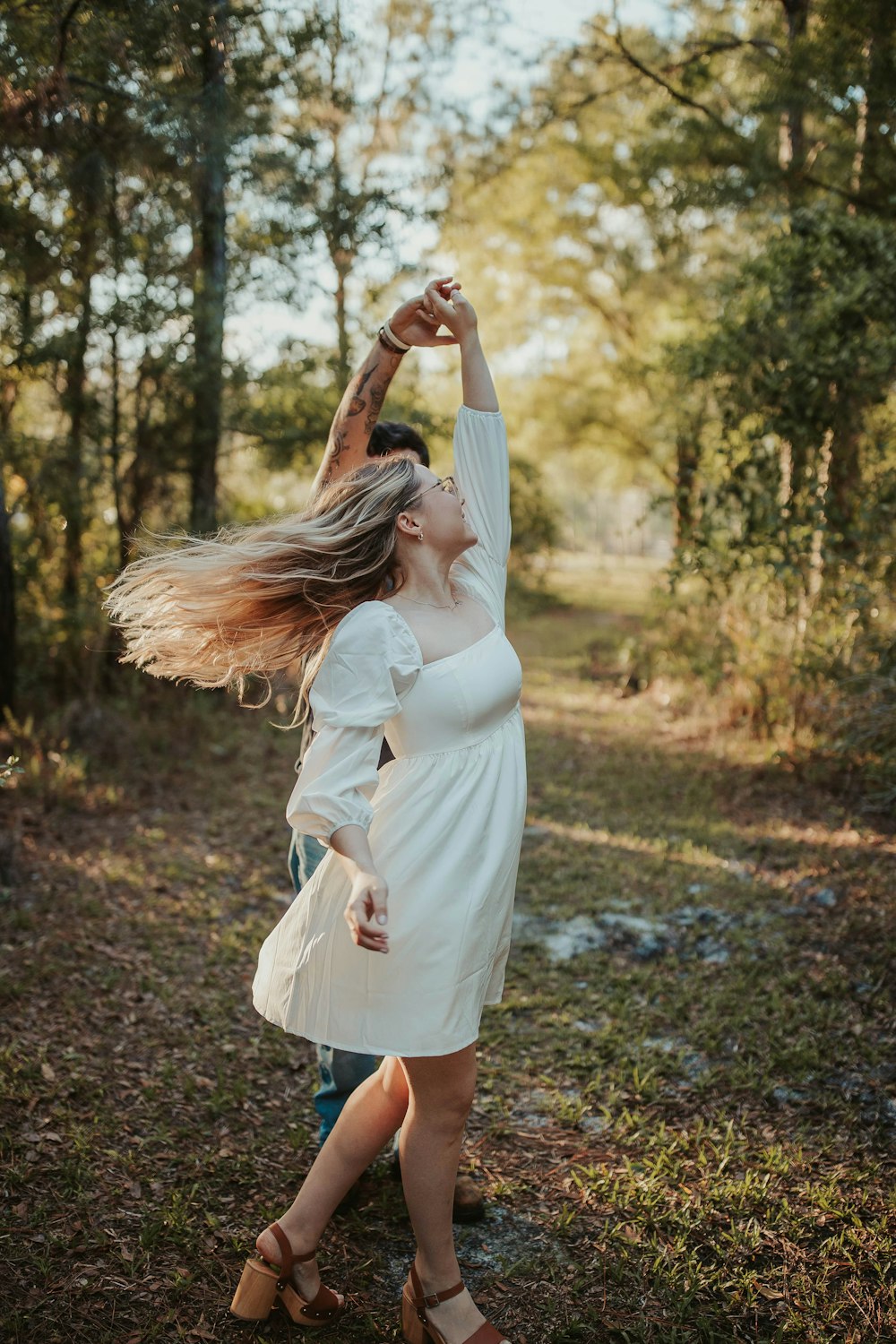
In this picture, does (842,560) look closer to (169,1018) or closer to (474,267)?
(169,1018)

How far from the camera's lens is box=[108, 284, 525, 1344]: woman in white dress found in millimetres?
2020

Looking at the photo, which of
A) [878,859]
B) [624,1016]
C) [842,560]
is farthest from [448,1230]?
[842,560]

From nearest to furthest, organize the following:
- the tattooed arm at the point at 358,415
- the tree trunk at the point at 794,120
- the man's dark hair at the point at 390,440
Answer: the tattooed arm at the point at 358,415 → the man's dark hair at the point at 390,440 → the tree trunk at the point at 794,120

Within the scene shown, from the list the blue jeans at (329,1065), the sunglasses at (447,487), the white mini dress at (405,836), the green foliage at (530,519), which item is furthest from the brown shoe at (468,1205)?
the green foliage at (530,519)

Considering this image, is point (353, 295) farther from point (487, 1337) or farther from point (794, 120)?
point (487, 1337)

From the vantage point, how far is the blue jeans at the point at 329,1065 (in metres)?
2.65

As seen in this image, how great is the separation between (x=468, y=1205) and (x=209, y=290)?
635 centimetres

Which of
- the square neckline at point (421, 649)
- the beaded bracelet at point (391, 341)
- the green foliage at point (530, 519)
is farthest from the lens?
the green foliage at point (530, 519)

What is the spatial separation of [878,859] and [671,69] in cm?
612

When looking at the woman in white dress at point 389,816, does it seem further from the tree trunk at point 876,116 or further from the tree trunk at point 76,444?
the tree trunk at point 876,116

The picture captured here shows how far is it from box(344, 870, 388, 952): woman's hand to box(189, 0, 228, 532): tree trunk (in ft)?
13.9

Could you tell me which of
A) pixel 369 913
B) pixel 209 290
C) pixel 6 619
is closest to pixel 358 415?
pixel 369 913

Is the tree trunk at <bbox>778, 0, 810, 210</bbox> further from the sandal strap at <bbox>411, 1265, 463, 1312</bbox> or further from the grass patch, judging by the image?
the sandal strap at <bbox>411, 1265, 463, 1312</bbox>

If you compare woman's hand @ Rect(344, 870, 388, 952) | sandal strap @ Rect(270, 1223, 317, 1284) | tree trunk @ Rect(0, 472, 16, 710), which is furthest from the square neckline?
tree trunk @ Rect(0, 472, 16, 710)
